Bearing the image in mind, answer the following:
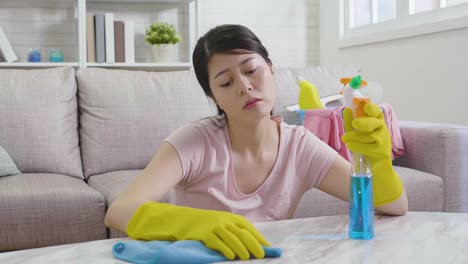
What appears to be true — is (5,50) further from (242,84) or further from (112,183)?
(242,84)

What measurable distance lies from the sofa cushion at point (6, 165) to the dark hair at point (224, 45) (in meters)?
1.10

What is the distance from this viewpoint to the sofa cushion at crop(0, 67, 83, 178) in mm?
2406

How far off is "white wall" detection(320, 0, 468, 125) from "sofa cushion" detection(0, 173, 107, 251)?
6.41 ft

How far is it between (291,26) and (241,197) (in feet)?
11.5

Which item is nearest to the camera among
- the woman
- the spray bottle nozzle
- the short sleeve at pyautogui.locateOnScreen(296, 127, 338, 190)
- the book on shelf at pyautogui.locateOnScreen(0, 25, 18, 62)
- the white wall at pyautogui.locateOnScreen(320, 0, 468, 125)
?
the spray bottle nozzle

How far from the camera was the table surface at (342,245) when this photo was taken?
3.02 feet

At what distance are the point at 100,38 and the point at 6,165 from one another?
185 cm

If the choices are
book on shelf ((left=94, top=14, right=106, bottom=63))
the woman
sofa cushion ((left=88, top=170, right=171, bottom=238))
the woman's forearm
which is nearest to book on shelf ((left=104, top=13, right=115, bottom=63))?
book on shelf ((left=94, top=14, right=106, bottom=63))

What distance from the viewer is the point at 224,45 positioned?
4.57 ft

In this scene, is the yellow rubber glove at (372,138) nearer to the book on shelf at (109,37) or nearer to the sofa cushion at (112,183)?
the sofa cushion at (112,183)

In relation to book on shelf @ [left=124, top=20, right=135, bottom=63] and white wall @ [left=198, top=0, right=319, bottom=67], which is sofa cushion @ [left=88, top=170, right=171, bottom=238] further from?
white wall @ [left=198, top=0, right=319, bottom=67]

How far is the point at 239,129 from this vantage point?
1440 millimetres

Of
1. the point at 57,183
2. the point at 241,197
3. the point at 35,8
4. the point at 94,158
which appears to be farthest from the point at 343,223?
the point at 35,8

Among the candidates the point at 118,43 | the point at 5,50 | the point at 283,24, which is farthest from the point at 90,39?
the point at 283,24
